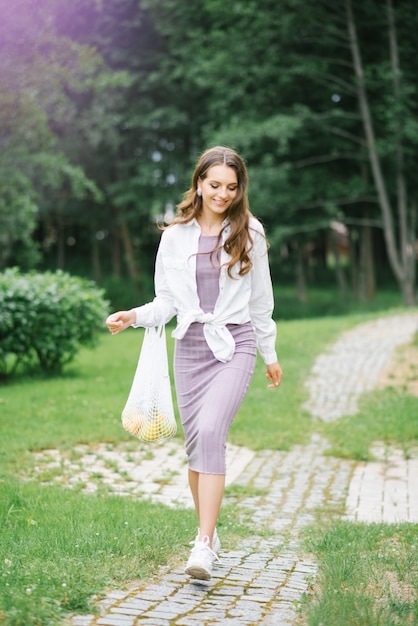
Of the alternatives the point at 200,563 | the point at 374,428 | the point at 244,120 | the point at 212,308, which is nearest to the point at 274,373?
the point at 212,308

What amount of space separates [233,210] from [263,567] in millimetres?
1873

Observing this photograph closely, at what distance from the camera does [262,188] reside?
84.9 ft

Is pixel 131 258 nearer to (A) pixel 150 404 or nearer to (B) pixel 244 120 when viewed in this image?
(B) pixel 244 120

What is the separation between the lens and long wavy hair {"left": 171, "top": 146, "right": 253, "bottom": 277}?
425cm

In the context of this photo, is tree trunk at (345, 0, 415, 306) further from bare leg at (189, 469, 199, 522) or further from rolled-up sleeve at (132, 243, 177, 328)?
bare leg at (189, 469, 199, 522)

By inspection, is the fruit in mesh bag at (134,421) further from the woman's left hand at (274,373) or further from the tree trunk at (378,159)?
the tree trunk at (378,159)

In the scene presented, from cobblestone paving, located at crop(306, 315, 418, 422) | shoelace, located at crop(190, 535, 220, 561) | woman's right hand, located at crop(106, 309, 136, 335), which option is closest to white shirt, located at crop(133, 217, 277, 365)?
woman's right hand, located at crop(106, 309, 136, 335)

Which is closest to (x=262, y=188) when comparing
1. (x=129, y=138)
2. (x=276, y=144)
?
(x=276, y=144)

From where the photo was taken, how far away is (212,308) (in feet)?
14.1

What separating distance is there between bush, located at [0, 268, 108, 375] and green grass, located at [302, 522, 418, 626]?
6709 millimetres

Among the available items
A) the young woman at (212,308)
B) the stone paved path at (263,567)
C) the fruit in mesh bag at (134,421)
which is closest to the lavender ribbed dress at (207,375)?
the young woman at (212,308)

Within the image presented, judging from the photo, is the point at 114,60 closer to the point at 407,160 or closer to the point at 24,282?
the point at 407,160

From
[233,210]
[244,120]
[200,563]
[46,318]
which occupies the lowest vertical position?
[200,563]

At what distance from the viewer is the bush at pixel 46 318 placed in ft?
36.7
